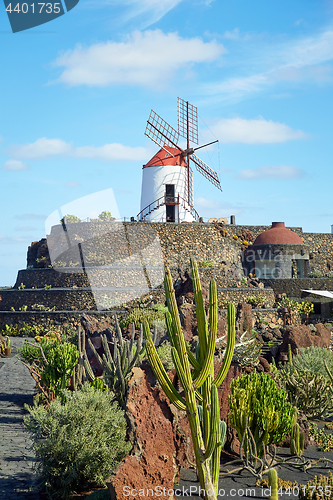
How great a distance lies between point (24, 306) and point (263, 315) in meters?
11.6

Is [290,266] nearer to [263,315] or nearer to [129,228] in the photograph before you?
[263,315]

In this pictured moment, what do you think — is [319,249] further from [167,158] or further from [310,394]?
[310,394]

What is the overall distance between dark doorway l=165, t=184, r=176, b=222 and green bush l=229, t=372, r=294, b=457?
25065 mm

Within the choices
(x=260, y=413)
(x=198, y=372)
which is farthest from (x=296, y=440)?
(x=198, y=372)

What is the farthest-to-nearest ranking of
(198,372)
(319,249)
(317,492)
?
(319,249), (198,372), (317,492)

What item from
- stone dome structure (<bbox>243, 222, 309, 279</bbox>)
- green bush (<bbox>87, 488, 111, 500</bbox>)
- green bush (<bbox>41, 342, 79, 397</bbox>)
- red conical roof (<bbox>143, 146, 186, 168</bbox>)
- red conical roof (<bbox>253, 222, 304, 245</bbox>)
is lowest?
green bush (<bbox>87, 488, 111, 500</bbox>)

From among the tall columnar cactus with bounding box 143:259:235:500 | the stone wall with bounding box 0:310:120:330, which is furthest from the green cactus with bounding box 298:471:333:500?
the stone wall with bounding box 0:310:120:330

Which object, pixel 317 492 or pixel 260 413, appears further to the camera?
pixel 260 413

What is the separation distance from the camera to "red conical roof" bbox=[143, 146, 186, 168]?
104 ft

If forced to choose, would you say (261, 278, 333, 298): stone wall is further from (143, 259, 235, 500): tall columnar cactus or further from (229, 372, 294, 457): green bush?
(143, 259, 235, 500): tall columnar cactus

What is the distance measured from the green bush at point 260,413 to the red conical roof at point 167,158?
2625cm

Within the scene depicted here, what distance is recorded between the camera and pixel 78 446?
18.2ft

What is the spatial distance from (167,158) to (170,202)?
10.0 ft

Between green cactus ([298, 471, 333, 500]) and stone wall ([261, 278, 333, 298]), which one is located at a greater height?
stone wall ([261, 278, 333, 298])
